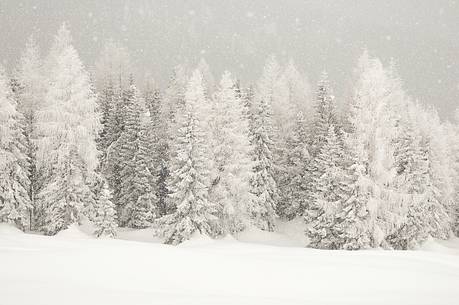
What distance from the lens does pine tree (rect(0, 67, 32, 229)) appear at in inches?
1067

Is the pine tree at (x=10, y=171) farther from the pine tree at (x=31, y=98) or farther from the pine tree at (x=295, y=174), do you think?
the pine tree at (x=295, y=174)

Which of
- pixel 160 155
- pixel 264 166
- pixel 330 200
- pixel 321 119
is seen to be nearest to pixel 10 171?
pixel 160 155

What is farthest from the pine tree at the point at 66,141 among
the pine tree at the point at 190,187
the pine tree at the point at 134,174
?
the pine tree at the point at 134,174

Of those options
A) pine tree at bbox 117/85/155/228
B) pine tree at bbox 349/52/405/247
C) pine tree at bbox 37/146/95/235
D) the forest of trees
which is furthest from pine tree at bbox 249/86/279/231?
pine tree at bbox 37/146/95/235

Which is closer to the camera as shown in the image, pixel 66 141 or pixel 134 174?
pixel 66 141

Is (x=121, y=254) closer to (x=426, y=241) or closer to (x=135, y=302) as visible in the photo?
(x=135, y=302)

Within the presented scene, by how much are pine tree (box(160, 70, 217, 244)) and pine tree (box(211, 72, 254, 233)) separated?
171cm

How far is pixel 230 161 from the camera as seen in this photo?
107ft

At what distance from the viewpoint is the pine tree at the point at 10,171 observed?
27.1m

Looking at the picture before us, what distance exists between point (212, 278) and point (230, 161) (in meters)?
23.0

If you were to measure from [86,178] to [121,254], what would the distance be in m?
18.5

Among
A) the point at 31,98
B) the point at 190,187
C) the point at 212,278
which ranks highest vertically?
the point at 31,98

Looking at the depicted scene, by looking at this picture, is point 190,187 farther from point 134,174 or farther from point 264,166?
point 134,174

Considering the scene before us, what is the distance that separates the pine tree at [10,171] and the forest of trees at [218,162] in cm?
8
